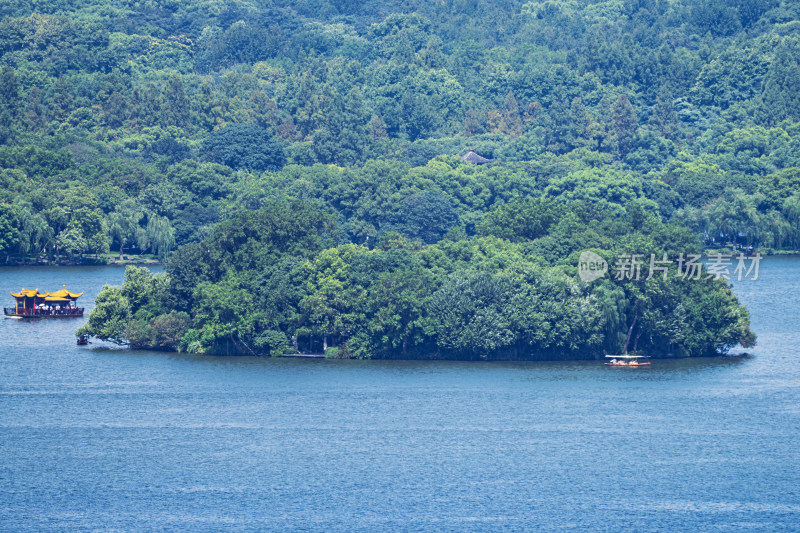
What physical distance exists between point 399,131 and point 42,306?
85.9 m

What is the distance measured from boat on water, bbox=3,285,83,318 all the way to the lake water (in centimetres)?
1157

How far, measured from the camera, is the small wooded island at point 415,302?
68.3 m

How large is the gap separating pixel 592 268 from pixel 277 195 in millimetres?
57272

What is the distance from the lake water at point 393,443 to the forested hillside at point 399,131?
151ft

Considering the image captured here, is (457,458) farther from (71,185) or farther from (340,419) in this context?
(71,185)

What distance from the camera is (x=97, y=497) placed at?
166 feet

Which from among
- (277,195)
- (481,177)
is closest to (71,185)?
(277,195)

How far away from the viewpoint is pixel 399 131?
166875 mm
